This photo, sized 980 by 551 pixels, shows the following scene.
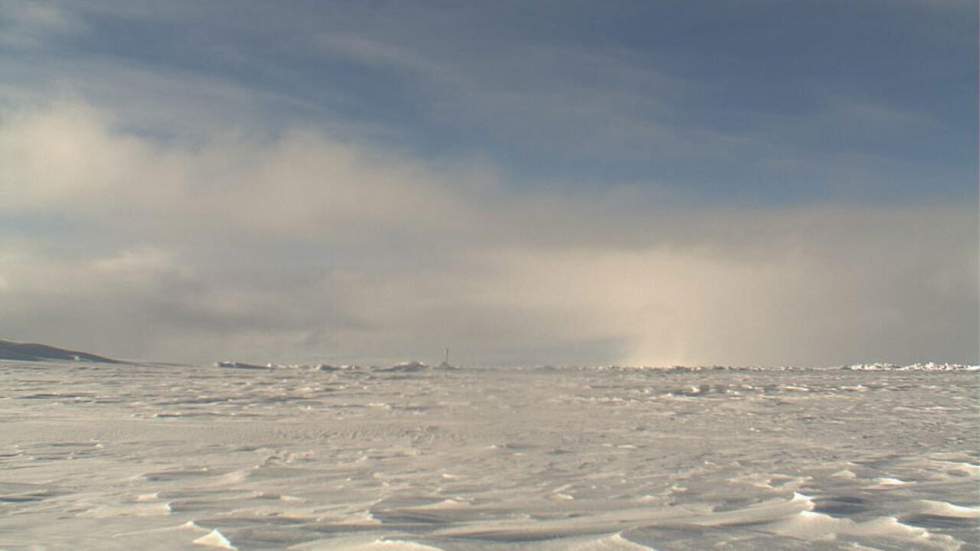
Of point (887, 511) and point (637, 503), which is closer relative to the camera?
point (887, 511)

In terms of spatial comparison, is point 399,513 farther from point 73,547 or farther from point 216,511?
point 73,547

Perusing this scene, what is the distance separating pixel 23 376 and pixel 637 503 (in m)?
20.0

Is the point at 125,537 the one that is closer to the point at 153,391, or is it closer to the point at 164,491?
the point at 164,491

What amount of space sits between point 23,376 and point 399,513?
19.3 m

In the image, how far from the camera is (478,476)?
6621 millimetres

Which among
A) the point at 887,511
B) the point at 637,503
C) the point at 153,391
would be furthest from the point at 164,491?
the point at 153,391

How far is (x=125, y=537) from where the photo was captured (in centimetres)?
427

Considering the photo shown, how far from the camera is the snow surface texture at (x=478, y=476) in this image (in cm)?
442

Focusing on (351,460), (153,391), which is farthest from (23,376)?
(351,460)

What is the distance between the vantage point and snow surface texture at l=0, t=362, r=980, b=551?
4.42 m

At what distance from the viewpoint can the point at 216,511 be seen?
504cm

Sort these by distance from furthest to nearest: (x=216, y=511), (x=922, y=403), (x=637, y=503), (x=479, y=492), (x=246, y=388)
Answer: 1. (x=246, y=388)
2. (x=922, y=403)
3. (x=479, y=492)
4. (x=637, y=503)
5. (x=216, y=511)

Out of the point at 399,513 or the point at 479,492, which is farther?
the point at 479,492

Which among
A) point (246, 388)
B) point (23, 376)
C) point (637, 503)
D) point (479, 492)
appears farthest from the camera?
point (23, 376)
